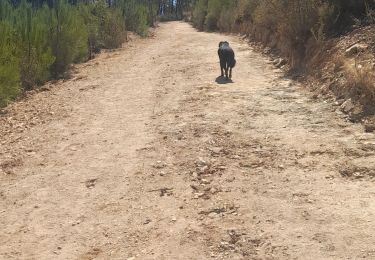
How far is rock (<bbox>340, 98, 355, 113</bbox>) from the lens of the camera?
5703 mm

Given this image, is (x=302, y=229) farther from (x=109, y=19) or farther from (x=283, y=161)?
(x=109, y=19)

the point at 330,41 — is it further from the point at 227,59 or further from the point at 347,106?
the point at 347,106

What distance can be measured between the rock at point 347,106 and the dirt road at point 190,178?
0.35ft

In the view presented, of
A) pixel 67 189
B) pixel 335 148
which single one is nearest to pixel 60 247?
pixel 67 189

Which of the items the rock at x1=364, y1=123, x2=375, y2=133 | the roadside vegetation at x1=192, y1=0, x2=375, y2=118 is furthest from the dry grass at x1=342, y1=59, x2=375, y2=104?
the rock at x1=364, y1=123, x2=375, y2=133

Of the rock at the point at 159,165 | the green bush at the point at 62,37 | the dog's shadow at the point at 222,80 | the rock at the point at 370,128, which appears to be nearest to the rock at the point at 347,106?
the rock at the point at 370,128

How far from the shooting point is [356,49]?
6.93 meters

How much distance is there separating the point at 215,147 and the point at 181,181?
2.98 ft

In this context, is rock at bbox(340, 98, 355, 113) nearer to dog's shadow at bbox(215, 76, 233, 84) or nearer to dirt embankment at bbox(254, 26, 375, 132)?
dirt embankment at bbox(254, 26, 375, 132)

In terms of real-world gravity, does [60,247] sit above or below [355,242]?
below

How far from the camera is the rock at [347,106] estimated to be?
5703 millimetres

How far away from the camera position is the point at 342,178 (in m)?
4.21

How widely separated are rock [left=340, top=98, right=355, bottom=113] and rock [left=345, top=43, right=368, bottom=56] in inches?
53.2

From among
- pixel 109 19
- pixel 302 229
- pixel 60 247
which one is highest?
pixel 109 19
